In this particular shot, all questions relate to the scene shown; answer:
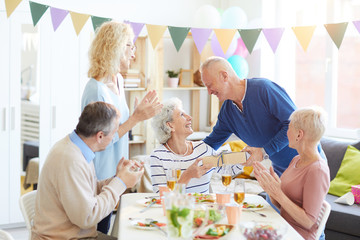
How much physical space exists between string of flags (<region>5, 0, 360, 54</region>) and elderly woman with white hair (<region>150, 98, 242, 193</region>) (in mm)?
1165

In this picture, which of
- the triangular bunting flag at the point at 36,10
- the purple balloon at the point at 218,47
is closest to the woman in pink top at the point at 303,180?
the triangular bunting flag at the point at 36,10

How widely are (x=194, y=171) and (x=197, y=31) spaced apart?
1849 mm

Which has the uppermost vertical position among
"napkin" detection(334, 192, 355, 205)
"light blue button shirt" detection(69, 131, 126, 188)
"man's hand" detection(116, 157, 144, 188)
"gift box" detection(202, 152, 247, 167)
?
"light blue button shirt" detection(69, 131, 126, 188)

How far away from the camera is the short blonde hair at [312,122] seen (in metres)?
2.30

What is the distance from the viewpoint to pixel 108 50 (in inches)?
107

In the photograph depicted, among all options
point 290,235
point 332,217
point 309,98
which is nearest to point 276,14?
point 309,98

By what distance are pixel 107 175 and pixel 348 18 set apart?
10.3 feet

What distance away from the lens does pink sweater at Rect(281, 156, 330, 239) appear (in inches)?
86.3

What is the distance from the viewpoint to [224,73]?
109 inches

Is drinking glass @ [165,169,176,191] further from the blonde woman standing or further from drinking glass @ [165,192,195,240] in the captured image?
drinking glass @ [165,192,195,240]

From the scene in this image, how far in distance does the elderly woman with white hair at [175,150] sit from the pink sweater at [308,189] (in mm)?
576

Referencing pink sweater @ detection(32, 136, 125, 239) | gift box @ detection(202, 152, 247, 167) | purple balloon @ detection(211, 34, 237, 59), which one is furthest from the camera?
purple balloon @ detection(211, 34, 237, 59)

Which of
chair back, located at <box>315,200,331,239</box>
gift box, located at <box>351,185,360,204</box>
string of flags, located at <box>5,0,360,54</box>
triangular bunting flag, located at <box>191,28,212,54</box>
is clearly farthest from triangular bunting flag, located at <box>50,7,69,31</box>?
gift box, located at <box>351,185,360,204</box>

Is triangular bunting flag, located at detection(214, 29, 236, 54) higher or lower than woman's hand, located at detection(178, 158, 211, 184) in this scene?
higher
